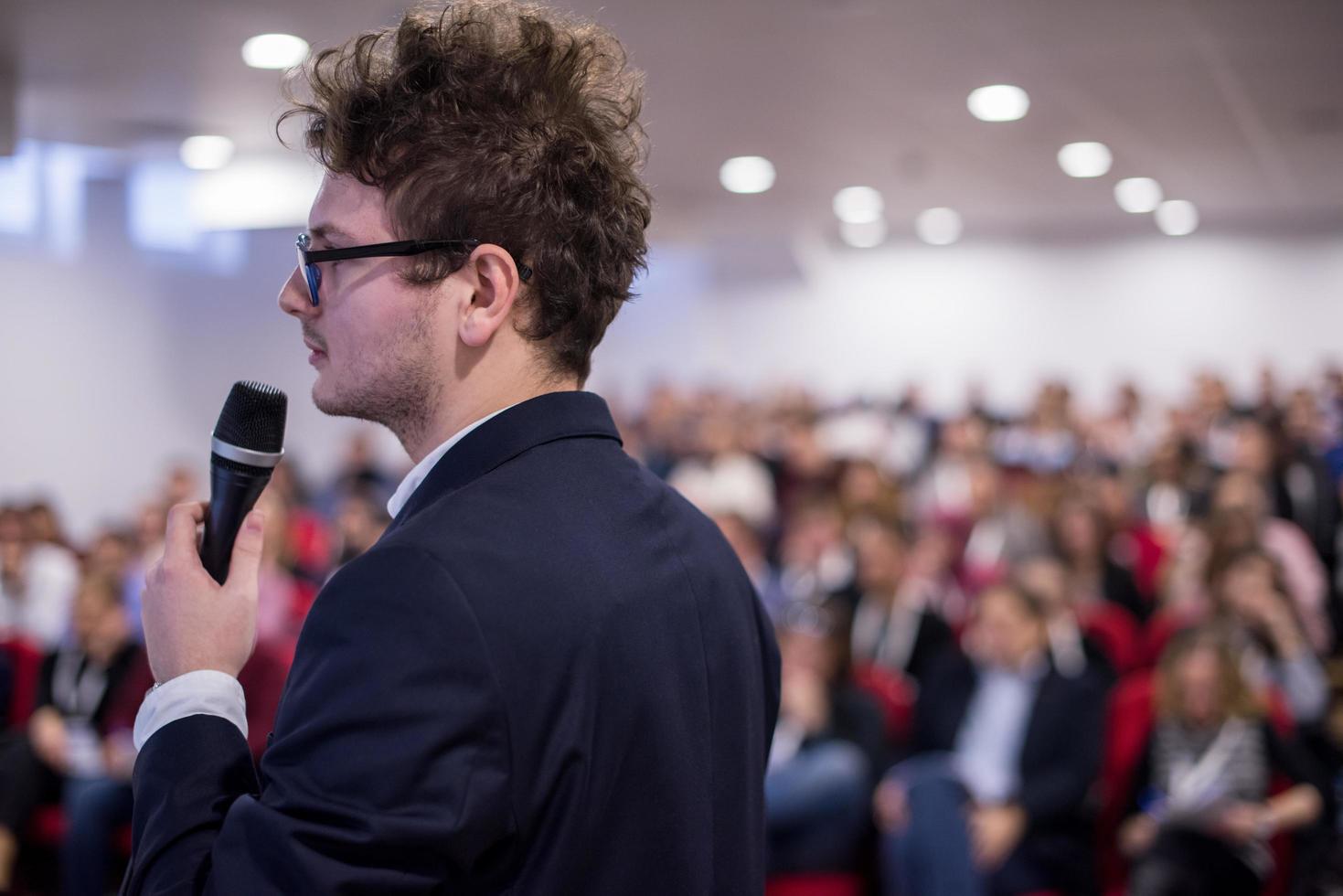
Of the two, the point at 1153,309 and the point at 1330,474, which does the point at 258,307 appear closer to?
the point at 1330,474

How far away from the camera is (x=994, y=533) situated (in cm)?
616

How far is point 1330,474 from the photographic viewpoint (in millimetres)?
6543

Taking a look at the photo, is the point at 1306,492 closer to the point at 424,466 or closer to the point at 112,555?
the point at 112,555

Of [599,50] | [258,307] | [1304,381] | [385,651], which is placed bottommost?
[1304,381]

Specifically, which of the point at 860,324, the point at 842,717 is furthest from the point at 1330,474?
the point at 860,324

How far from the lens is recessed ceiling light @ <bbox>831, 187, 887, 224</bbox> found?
29.3 feet

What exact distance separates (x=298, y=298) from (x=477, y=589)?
393 mm

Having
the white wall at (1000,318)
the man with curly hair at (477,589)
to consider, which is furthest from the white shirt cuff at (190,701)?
the white wall at (1000,318)

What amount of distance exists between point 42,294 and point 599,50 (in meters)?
7.66

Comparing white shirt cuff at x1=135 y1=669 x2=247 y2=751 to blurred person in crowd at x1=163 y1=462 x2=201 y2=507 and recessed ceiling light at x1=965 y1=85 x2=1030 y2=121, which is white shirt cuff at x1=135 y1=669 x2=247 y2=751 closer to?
recessed ceiling light at x1=965 y1=85 x2=1030 y2=121

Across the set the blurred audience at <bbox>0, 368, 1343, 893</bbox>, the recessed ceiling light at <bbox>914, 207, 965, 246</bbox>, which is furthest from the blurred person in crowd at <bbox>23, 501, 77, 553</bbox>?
the recessed ceiling light at <bbox>914, 207, 965, 246</bbox>

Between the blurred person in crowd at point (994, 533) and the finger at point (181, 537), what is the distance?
4.45 m

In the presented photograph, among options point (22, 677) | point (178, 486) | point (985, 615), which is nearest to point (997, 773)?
point (985, 615)

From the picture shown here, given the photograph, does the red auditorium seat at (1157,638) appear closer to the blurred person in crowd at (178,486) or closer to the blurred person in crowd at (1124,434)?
the blurred person in crowd at (1124,434)
